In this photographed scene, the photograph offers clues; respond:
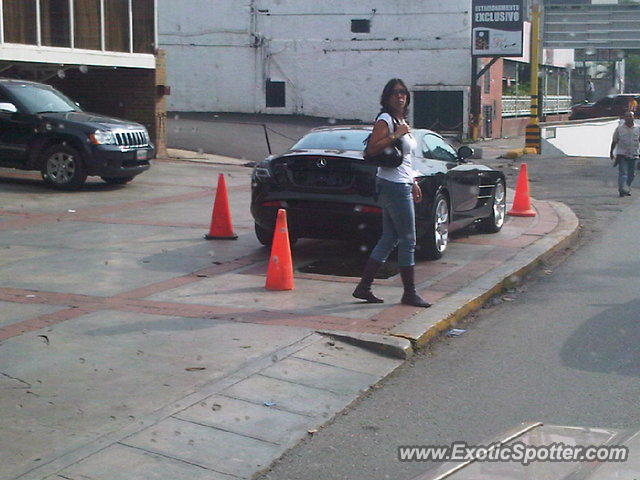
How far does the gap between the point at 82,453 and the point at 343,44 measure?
123 ft

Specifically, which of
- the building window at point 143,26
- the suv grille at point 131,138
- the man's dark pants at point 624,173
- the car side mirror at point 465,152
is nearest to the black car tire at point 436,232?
the car side mirror at point 465,152

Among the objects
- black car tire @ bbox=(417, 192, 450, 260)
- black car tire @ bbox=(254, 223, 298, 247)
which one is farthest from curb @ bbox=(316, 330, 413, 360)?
black car tire @ bbox=(254, 223, 298, 247)

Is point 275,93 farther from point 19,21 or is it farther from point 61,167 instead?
point 61,167

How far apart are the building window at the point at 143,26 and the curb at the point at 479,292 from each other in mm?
12842

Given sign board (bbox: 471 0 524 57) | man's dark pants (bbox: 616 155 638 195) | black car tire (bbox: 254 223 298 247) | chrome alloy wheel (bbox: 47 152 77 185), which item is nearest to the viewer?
black car tire (bbox: 254 223 298 247)

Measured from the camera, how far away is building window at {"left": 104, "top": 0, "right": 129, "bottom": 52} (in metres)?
21.5

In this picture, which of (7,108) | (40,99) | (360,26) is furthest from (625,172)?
(360,26)

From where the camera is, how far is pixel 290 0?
4122 centimetres

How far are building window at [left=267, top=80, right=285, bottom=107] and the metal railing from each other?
10.6m

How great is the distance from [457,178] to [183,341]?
5.19 m

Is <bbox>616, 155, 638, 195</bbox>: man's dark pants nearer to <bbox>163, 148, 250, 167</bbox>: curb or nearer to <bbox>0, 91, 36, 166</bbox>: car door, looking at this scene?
<bbox>163, 148, 250, 167</bbox>: curb

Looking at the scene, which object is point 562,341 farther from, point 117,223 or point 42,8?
point 42,8

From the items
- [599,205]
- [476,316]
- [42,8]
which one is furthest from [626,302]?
[42,8]

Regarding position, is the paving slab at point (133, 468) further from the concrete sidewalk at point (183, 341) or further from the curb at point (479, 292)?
the curb at point (479, 292)
